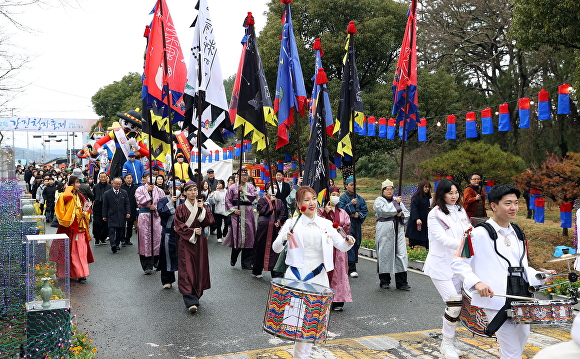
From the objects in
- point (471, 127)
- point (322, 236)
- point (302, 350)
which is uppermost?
point (471, 127)

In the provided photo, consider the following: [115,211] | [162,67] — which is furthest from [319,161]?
[115,211]

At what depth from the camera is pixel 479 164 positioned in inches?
657

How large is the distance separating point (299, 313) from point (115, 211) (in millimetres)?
9901

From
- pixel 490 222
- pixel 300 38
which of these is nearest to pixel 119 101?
pixel 300 38

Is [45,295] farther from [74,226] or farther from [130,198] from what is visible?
[130,198]

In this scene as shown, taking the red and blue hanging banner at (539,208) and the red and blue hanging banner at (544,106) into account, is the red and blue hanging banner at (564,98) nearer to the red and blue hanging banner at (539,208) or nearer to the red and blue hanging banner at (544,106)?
the red and blue hanging banner at (544,106)

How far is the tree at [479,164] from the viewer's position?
16609mm

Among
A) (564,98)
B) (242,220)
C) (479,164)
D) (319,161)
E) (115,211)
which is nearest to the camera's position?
(319,161)

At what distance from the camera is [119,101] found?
56.3m

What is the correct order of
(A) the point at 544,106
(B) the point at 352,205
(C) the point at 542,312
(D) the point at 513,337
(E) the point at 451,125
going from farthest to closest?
(E) the point at 451,125
(A) the point at 544,106
(B) the point at 352,205
(D) the point at 513,337
(C) the point at 542,312

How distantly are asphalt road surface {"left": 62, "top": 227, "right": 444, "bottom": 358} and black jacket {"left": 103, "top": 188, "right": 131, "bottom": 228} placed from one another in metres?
2.86

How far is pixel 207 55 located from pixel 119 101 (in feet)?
163

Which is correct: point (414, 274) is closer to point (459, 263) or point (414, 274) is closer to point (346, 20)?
point (459, 263)

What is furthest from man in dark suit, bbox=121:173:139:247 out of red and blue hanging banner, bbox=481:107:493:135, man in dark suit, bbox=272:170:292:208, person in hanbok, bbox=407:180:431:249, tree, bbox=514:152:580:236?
tree, bbox=514:152:580:236
